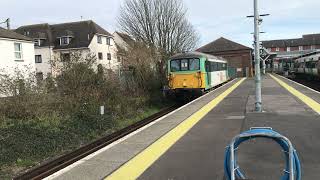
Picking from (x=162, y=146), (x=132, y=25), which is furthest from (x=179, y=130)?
(x=132, y=25)

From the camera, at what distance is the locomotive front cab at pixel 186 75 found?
27.2 m

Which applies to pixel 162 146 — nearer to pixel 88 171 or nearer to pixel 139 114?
pixel 88 171

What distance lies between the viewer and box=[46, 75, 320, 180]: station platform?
7.87m

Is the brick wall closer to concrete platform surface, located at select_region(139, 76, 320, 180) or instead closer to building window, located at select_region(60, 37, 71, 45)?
building window, located at select_region(60, 37, 71, 45)

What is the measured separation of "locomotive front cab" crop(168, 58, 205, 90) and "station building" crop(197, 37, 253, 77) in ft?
150

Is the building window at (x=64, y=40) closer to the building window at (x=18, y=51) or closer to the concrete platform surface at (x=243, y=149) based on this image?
the building window at (x=18, y=51)

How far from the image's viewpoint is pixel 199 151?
9539 mm

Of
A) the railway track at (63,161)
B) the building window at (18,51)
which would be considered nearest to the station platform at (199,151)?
the railway track at (63,161)

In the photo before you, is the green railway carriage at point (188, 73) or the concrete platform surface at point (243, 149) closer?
the concrete platform surface at point (243, 149)

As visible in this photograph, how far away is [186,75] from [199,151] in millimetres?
18098

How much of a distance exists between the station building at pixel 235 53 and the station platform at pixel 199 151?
5950cm

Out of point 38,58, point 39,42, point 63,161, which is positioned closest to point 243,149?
point 63,161

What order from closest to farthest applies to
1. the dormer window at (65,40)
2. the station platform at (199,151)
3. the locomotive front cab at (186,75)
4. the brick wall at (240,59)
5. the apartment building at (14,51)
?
the station platform at (199,151)
the locomotive front cab at (186,75)
the apartment building at (14,51)
the dormer window at (65,40)
the brick wall at (240,59)

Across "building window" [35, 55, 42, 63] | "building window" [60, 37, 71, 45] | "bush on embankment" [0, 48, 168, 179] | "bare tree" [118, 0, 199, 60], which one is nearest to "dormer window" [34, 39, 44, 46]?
"building window" [35, 55, 42, 63]
